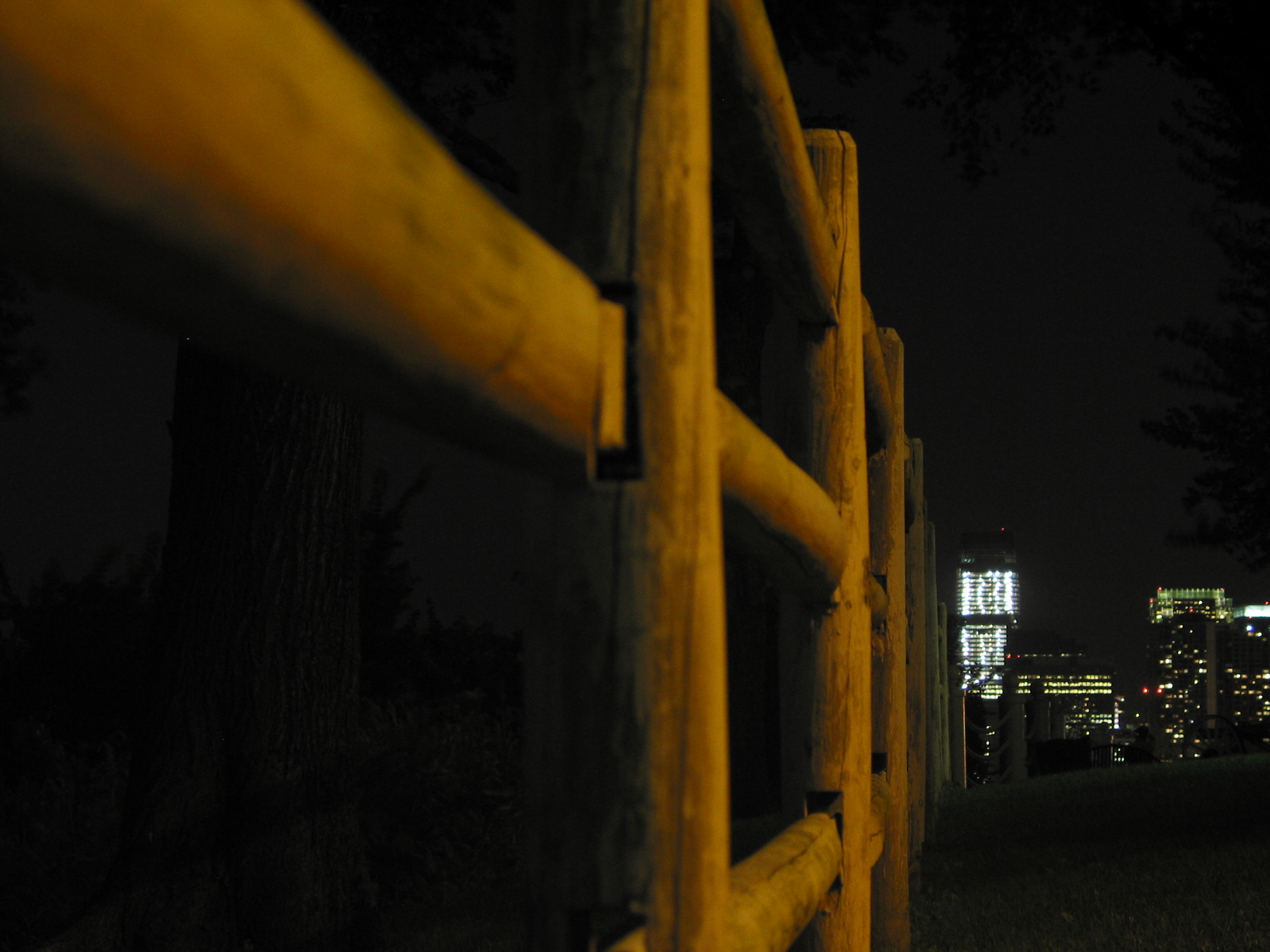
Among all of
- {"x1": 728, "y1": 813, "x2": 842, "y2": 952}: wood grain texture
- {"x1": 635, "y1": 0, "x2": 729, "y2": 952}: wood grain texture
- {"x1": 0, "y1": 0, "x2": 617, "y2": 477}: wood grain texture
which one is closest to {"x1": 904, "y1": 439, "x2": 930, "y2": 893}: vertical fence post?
{"x1": 728, "y1": 813, "x2": 842, "y2": 952}: wood grain texture

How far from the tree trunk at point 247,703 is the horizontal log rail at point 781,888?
9.65ft

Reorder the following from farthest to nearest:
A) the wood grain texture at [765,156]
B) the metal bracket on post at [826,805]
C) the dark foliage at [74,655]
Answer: the dark foliage at [74,655]
the metal bracket on post at [826,805]
the wood grain texture at [765,156]

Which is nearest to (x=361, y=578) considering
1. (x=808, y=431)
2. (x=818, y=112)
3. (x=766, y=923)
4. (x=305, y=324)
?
(x=818, y=112)

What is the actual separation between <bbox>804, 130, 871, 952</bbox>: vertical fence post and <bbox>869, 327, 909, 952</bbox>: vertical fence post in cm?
121

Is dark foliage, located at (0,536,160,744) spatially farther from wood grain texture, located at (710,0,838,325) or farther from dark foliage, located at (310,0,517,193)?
wood grain texture, located at (710,0,838,325)

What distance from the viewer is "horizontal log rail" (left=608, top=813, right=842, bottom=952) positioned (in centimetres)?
170

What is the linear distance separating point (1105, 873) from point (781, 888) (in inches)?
166

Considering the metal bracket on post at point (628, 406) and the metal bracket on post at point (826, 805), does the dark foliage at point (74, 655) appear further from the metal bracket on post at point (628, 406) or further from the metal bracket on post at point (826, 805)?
the metal bracket on post at point (628, 406)

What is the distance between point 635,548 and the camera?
1299mm

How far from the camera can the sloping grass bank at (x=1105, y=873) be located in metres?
4.38

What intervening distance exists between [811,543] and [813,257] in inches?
23.8

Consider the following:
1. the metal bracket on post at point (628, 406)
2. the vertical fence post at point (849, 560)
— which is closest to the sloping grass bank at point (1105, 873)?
the vertical fence post at point (849, 560)

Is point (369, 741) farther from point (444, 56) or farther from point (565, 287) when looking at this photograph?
point (565, 287)

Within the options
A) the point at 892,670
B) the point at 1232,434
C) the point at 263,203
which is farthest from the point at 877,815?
the point at 1232,434
